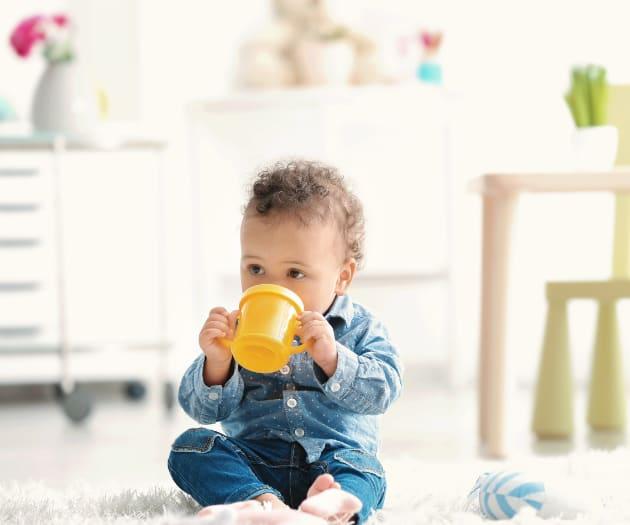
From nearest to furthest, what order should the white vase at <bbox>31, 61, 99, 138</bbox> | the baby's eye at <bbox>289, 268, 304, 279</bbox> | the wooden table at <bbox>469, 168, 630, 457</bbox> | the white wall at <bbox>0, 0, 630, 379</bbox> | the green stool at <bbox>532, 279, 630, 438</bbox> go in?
the baby's eye at <bbox>289, 268, 304, 279</bbox>, the wooden table at <bbox>469, 168, 630, 457</bbox>, the green stool at <bbox>532, 279, 630, 438</bbox>, the white vase at <bbox>31, 61, 99, 138</bbox>, the white wall at <bbox>0, 0, 630, 379</bbox>

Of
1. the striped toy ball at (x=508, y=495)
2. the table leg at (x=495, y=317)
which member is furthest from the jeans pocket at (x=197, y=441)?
the table leg at (x=495, y=317)

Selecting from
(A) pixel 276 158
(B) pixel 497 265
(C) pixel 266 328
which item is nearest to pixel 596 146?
(B) pixel 497 265

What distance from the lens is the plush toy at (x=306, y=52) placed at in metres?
3.09

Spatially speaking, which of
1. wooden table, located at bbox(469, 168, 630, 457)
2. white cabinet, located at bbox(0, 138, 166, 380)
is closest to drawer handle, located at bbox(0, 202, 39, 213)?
white cabinet, located at bbox(0, 138, 166, 380)

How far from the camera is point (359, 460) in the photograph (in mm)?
1260

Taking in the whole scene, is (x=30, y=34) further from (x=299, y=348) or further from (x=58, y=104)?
(x=299, y=348)

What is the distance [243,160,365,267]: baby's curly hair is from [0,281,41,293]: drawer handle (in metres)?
1.52

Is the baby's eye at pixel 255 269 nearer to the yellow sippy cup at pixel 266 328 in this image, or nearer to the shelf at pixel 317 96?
the yellow sippy cup at pixel 266 328

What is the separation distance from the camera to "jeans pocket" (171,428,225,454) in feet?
4.15

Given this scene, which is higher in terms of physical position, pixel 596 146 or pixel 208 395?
→ pixel 596 146

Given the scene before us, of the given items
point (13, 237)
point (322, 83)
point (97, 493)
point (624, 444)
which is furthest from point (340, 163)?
point (97, 493)

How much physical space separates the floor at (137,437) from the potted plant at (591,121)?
58cm

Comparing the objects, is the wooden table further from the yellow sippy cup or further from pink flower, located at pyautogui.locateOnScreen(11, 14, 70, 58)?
pink flower, located at pyautogui.locateOnScreen(11, 14, 70, 58)

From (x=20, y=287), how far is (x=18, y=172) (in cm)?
30
